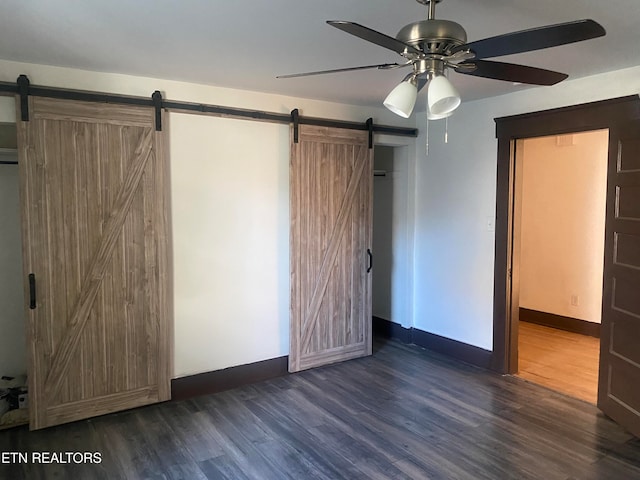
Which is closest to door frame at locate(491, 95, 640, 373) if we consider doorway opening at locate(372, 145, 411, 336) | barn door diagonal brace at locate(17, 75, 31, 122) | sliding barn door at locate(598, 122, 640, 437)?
sliding barn door at locate(598, 122, 640, 437)

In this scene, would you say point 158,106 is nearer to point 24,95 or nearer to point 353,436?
point 24,95

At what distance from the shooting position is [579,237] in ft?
17.9

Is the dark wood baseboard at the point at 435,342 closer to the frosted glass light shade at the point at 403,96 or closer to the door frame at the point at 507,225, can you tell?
the door frame at the point at 507,225

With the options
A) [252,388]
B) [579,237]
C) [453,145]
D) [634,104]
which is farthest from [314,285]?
[579,237]

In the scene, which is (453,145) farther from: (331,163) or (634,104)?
(634,104)

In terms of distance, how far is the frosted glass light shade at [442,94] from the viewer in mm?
1806

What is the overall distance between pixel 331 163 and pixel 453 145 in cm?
123

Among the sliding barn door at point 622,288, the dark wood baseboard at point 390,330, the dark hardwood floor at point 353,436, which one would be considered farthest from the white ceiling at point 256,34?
the dark wood baseboard at point 390,330

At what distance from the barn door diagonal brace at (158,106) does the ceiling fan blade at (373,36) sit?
7.13 feet

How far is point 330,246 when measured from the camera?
14.5 feet

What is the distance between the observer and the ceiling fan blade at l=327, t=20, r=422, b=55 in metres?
1.56

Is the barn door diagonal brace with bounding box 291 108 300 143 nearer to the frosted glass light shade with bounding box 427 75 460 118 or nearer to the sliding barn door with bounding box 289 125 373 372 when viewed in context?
the sliding barn door with bounding box 289 125 373 372

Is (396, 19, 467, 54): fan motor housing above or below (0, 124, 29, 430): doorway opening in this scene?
above

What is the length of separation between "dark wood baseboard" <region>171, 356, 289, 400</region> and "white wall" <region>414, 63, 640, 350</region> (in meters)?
1.69
